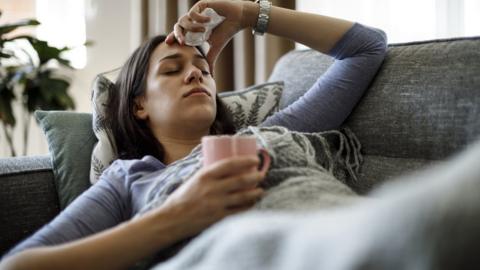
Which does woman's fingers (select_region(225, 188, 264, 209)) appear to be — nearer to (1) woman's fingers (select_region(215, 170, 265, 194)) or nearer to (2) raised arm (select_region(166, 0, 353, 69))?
(1) woman's fingers (select_region(215, 170, 265, 194))

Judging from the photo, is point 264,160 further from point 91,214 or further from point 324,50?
point 324,50

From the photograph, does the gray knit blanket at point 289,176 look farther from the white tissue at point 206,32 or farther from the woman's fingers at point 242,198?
the white tissue at point 206,32

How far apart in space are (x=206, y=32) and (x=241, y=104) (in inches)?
9.1

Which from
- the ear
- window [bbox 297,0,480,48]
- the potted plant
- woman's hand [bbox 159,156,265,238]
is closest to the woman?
the ear

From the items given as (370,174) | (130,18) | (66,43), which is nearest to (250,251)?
(370,174)

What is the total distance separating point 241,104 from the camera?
141 cm

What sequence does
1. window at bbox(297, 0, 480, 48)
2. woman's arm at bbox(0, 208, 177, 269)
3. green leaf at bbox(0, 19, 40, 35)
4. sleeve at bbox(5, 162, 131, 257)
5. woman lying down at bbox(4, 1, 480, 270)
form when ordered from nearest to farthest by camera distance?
1. woman lying down at bbox(4, 1, 480, 270)
2. woman's arm at bbox(0, 208, 177, 269)
3. sleeve at bbox(5, 162, 131, 257)
4. window at bbox(297, 0, 480, 48)
5. green leaf at bbox(0, 19, 40, 35)

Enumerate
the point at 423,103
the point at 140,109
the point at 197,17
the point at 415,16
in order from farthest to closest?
1. the point at 415,16
2. the point at 140,109
3. the point at 197,17
4. the point at 423,103

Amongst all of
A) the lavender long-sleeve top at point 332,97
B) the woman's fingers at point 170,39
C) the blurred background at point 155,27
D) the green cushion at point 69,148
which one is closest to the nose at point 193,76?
the woman's fingers at point 170,39

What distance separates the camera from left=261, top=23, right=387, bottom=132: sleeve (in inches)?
48.2

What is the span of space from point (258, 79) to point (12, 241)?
1.36 metres

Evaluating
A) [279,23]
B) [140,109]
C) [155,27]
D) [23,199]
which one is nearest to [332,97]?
[279,23]

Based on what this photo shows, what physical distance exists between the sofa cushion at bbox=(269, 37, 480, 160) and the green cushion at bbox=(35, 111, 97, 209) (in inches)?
26.8

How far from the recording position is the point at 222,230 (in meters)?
0.67
